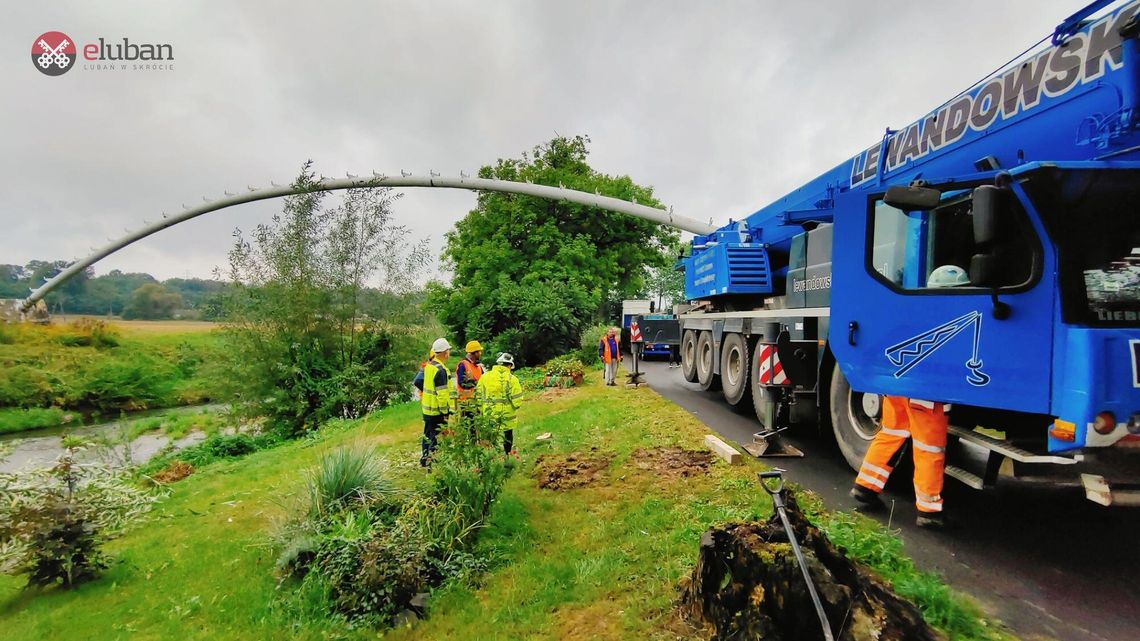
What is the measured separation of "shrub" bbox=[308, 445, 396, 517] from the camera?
4508 millimetres

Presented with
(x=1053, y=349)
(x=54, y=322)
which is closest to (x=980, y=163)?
(x=1053, y=349)

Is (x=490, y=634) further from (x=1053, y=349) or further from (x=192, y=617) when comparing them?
(x=1053, y=349)

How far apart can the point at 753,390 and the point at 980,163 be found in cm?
419

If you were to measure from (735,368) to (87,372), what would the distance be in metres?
26.0

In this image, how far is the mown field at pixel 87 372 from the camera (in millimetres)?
19859

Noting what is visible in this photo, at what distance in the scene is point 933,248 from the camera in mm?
3953

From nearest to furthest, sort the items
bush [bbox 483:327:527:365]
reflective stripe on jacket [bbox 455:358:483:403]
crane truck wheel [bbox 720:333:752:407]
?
reflective stripe on jacket [bbox 455:358:483:403] → crane truck wheel [bbox 720:333:752:407] → bush [bbox 483:327:527:365]

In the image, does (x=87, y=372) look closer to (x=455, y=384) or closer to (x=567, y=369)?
(x=567, y=369)

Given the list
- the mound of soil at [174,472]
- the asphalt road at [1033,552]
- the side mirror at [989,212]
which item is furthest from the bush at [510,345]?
the side mirror at [989,212]

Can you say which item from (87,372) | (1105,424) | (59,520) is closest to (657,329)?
(1105,424)

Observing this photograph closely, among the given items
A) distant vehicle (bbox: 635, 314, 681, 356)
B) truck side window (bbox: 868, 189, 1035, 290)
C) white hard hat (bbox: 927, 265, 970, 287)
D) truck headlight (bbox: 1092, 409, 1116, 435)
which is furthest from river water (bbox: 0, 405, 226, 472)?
truck headlight (bbox: 1092, 409, 1116, 435)

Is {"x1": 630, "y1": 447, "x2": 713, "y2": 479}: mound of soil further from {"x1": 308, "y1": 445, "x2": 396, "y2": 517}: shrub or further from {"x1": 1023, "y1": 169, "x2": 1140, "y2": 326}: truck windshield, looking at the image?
{"x1": 1023, "y1": 169, "x2": 1140, "y2": 326}: truck windshield

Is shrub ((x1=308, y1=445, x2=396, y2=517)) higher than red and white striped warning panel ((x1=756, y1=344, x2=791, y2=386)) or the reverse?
the reverse

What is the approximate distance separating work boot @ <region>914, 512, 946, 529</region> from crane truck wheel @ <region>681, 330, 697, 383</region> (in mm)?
6913
